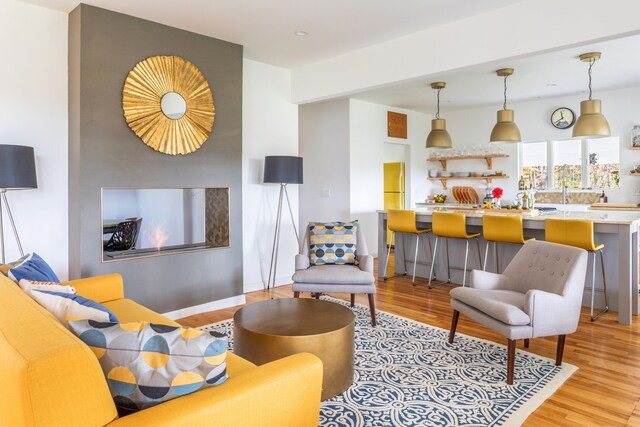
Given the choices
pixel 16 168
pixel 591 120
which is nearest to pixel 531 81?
pixel 591 120

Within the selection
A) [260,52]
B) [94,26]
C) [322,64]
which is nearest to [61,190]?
[94,26]

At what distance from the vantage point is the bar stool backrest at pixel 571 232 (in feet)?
12.6

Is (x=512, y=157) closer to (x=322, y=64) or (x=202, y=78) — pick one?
(x=322, y=64)

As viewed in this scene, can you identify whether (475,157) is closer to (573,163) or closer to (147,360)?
(573,163)

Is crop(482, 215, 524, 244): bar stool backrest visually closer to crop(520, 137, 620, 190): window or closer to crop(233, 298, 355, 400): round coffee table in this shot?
crop(233, 298, 355, 400): round coffee table

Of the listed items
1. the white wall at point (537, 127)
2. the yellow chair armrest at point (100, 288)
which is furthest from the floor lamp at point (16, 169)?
the white wall at point (537, 127)

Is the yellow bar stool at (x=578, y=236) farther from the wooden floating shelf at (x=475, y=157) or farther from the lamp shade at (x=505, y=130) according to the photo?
the wooden floating shelf at (x=475, y=157)

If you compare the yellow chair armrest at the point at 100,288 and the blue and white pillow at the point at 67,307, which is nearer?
the blue and white pillow at the point at 67,307

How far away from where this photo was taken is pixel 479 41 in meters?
3.64

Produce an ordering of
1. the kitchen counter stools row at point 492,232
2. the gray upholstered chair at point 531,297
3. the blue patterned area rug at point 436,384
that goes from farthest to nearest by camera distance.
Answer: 1. the kitchen counter stools row at point 492,232
2. the gray upholstered chair at point 531,297
3. the blue patterned area rug at point 436,384

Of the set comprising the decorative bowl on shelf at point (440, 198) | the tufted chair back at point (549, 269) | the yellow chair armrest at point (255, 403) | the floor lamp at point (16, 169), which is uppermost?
the floor lamp at point (16, 169)

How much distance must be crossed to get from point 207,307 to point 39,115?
2240 millimetres

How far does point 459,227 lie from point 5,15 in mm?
4648

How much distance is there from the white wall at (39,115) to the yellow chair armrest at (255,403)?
292 centimetres
